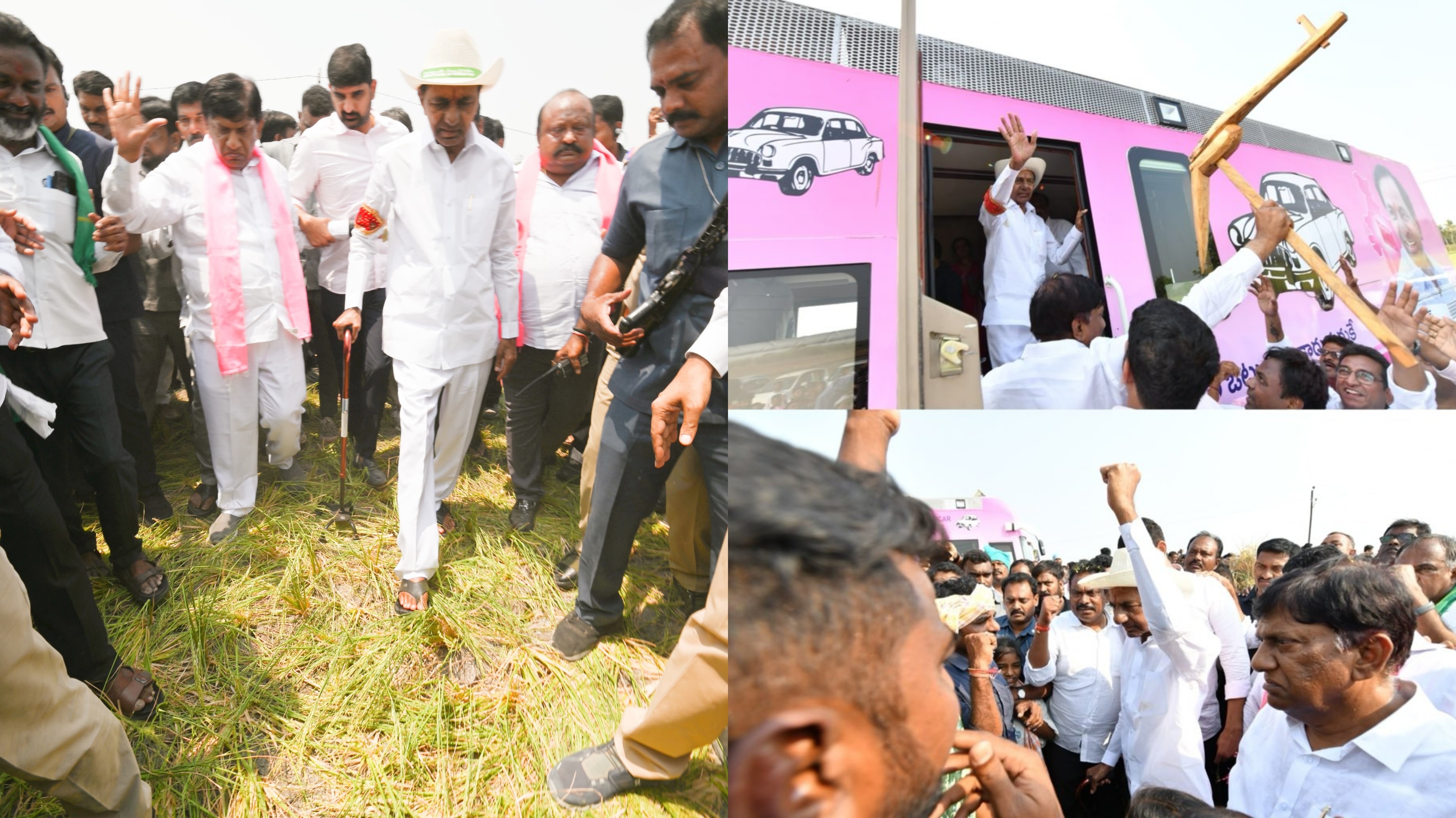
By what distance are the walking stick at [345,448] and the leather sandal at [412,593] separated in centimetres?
15

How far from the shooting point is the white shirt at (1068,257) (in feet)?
5.01

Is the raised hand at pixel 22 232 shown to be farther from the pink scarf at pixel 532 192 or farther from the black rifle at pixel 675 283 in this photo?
the black rifle at pixel 675 283

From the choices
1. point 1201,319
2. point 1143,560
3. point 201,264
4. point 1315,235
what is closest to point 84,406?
point 201,264

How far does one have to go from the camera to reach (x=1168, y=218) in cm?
160

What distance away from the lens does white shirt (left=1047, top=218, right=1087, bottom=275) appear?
5.01 feet

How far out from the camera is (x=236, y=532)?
5.52 ft

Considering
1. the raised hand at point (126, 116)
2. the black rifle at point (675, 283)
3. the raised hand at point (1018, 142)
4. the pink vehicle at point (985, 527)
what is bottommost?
the pink vehicle at point (985, 527)

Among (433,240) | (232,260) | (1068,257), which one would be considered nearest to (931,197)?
(1068,257)

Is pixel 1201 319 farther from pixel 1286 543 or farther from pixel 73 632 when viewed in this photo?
pixel 73 632

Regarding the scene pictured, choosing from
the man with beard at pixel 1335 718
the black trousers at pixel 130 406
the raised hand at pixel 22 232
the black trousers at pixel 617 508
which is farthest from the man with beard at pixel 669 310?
the man with beard at pixel 1335 718

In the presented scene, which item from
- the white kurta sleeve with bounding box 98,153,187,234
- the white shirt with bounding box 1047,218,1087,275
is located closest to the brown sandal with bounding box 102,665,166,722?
the white kurta sleeve with bounding box 98,153,187,234

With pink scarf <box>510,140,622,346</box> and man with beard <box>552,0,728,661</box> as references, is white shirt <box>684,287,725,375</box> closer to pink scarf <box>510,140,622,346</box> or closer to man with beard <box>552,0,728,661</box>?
man with beard <box>552,0,728,661</box>

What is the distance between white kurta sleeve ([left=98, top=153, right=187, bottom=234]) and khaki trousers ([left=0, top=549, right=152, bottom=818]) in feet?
2.15

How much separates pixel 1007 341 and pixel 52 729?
1825mm
